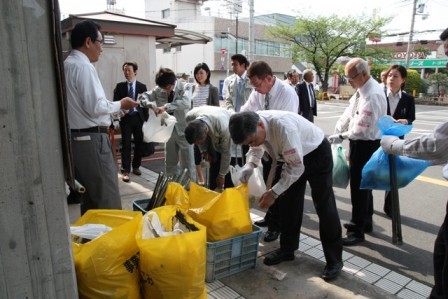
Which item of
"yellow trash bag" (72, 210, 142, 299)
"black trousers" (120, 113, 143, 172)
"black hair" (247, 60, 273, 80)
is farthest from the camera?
"black trousers" (120, 113, 143, 172)

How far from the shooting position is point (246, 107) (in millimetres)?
4016

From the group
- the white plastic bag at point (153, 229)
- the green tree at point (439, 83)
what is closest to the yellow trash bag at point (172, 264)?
the white plastic bag at point (153, 229)

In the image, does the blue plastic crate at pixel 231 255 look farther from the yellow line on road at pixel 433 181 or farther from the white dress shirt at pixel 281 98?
the yellow line on road at pixel 433 181

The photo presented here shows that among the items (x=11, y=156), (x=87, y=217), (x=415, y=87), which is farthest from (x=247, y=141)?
(x=415, y=87)

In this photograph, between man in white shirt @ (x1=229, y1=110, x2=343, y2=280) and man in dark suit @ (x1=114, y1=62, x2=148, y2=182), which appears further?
man in dark suit @ (x1=114, y1=62, x2=148, y2=182)

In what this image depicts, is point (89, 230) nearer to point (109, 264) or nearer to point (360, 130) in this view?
point (109, 264)

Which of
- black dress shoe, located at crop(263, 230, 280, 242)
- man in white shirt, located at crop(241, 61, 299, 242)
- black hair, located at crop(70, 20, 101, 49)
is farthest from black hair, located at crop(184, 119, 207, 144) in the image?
black dress shoe, located at crop(263, 230, 280, 242)

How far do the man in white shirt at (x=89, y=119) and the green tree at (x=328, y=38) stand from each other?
31.3 metres

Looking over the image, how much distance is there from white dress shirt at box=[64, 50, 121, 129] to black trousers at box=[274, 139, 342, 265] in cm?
158

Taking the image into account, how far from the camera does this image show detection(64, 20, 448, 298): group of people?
239 centimetres

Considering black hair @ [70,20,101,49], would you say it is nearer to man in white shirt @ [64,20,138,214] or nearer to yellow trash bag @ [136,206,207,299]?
man in white shirt @ [64,20,138,214]

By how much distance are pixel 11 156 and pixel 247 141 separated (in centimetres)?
142

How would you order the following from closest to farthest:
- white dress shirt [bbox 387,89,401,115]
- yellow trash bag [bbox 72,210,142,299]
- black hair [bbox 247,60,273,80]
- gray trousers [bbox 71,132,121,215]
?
yellow trash bag [bbox 72,210,142,299], gray trousers [bbox 71,132,121,215], black hair [bbox 247,60,273,80], white dress shirt [bbox 387,89,401,115]

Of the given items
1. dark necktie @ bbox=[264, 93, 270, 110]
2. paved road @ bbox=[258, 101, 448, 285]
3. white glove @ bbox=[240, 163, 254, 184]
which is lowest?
paved road @ bbox=[258, 101, 448, 285]
